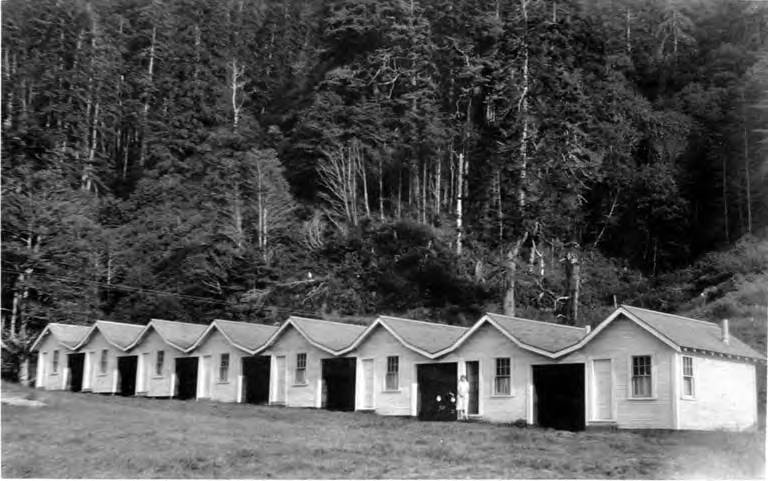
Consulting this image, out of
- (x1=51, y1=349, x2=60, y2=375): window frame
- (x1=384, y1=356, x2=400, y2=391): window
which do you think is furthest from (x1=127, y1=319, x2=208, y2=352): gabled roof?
(x1=384, y1=356, x2=400, y2=391): window

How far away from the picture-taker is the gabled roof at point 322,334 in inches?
1494

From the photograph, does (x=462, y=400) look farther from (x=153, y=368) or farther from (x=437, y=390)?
(x=153, y=368)

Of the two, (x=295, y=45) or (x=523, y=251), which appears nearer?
(x=523, y=251)

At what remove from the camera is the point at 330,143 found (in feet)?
232

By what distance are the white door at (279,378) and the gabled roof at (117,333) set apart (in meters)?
11.1

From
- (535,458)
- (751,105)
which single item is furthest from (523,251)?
(535,458)

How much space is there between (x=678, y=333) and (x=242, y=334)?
21098 millimetres

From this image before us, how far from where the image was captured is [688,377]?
2755 centimetres

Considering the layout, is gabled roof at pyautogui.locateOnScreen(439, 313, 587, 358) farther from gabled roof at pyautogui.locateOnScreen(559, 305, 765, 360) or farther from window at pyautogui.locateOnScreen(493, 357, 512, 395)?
gabled roof at pyautogui.locateOnScreen(559, 305, 765, 360)

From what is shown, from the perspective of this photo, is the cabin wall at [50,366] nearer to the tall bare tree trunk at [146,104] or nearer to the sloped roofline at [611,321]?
the tall bare tree trunk at [146,104]

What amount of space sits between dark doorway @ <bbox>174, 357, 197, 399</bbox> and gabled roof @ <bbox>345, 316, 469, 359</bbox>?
10.5 m

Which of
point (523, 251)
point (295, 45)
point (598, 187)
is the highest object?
point (295, 45)

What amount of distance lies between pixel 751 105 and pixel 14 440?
52.7 meters

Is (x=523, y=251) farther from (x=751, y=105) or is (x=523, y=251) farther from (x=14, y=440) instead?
(x=14, y=440)
